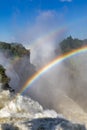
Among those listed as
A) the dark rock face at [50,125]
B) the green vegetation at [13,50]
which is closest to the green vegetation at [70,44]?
the green vegetation at [13,50]

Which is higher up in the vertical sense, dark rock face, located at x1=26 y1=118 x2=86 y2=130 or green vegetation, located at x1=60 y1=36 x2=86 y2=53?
green vegetation, located at x1=60 y1=36 x2=86 y2=53

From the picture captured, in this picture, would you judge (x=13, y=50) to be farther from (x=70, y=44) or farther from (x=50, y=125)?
(x=70, y=44)

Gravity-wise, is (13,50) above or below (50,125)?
above

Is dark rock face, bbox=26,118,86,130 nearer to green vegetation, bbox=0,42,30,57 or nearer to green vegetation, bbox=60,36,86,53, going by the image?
green vegetation, bbox=0,42,30,57

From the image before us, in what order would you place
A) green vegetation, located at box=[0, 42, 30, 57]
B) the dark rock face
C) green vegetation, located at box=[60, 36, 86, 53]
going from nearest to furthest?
the dark rock face
green vegetation, located at box=[0, 42, 30, 57]
green vegetation, located at box=[60, 36, 86, 53]

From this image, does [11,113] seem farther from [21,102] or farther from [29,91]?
[29,91]

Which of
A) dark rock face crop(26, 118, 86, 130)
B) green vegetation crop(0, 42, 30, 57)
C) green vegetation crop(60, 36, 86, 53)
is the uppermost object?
green vegetation crop(60, 36, 86, 53)

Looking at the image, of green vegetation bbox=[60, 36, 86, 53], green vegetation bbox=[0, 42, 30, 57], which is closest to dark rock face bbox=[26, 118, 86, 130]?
green vegetation bbox=[0, 42, 30, 57]

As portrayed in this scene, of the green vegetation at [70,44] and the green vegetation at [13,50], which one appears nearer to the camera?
the green vegetation at [13,50]

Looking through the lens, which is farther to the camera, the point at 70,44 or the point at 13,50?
the point at 70,44

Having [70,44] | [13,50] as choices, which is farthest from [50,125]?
[70,44]

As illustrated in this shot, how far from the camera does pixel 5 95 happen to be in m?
34.1

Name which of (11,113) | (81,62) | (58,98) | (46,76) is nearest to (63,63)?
(81,62)

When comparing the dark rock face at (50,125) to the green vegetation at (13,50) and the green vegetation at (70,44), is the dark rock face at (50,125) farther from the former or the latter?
the green vegetation at (70,44)
